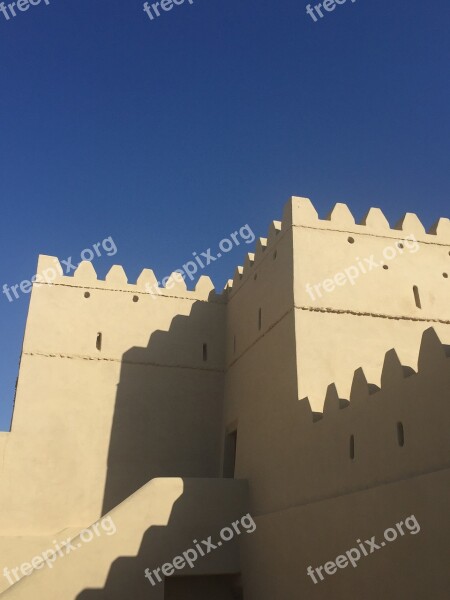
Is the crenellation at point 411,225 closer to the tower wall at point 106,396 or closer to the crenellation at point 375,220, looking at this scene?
the crenellation at point 375,220

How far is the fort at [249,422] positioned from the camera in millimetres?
6672

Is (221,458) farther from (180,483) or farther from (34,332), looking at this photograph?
(34,332)

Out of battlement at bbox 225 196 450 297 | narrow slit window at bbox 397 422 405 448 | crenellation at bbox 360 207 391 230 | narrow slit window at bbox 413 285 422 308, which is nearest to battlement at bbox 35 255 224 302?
battlement at bbox 225 196 450 297

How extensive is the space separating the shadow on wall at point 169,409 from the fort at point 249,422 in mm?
34

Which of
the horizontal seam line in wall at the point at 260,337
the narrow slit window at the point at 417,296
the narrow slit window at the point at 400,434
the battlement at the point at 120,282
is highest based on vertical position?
the battlement at the point at 120,282

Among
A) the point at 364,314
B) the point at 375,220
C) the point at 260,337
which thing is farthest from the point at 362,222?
the point at 260,337

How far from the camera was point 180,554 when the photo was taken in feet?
31.2

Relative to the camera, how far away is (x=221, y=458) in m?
13.0

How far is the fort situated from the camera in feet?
21.9

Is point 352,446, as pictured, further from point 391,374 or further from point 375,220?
point 375,220

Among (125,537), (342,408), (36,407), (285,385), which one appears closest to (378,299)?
(285,385)

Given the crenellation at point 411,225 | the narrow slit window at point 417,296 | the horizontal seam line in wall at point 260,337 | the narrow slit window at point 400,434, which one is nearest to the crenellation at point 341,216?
the crenellation at point 411,225

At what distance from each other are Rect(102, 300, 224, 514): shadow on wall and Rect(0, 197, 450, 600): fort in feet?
0.11

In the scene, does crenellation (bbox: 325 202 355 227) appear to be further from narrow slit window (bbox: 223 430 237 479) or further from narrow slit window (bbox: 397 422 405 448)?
narrow slit window (bbox: 397 422 405 448)
